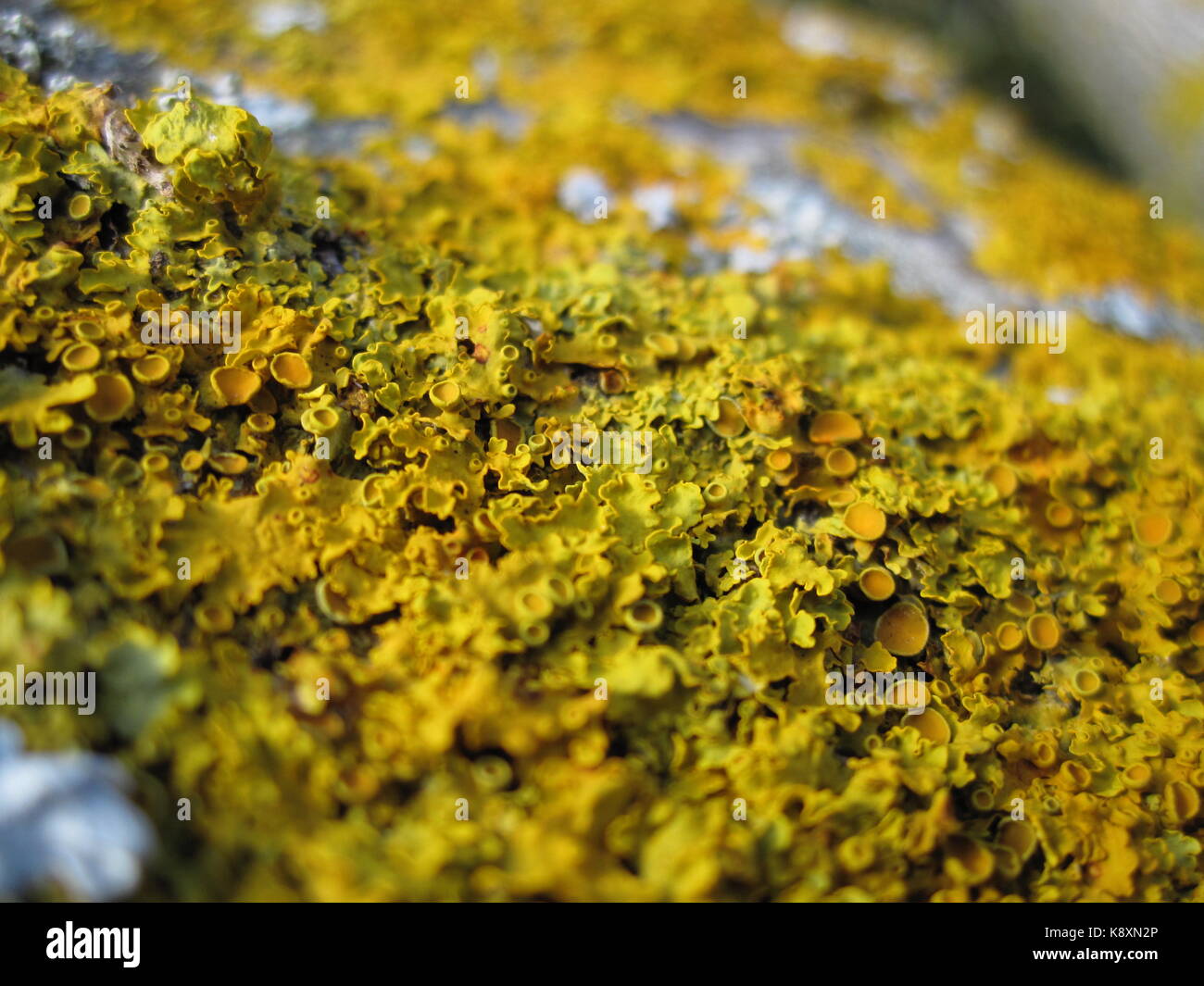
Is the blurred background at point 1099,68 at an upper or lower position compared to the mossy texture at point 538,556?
upper

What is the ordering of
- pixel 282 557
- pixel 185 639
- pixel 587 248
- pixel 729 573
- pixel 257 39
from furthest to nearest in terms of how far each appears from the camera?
pixel 257 39 < pixel 587 248 < pixel 729 573 < pixel 282 557 < pixel 185 639

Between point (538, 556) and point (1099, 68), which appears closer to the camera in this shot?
point (538, 556)

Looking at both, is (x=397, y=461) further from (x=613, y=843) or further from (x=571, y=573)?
(x=613, y=843)

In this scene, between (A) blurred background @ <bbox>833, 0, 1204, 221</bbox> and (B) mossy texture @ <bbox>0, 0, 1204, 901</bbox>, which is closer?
(B) mossy texture @ <bbox>0, 0, 1204, 901</bbox>

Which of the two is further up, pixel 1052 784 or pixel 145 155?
pixel 145 155

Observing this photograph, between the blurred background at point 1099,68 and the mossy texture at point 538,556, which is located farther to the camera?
the blurred background at point 1099,68

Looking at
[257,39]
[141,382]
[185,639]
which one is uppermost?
[257,39]

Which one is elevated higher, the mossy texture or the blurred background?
the blurred background

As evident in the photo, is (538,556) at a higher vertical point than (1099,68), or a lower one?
lower
